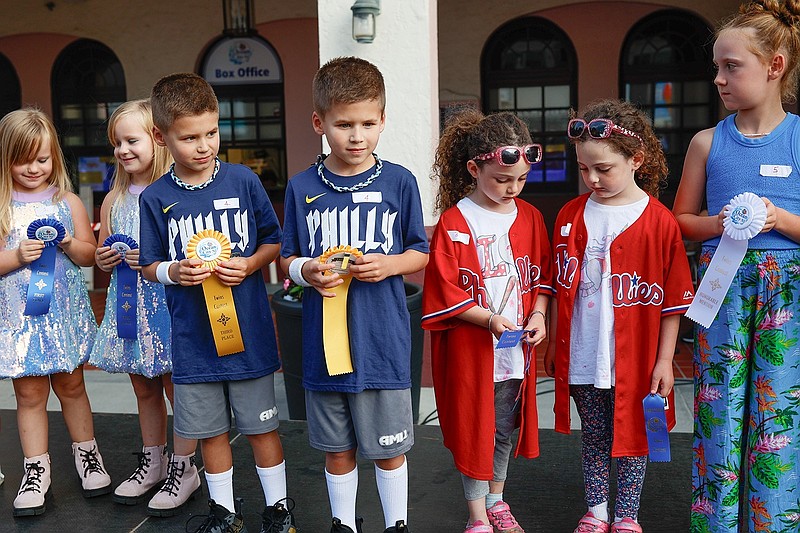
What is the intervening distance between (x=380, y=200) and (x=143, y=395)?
142cm

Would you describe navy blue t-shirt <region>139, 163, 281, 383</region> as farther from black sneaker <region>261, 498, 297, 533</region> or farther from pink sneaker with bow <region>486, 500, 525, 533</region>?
pink sneaker with bow <region>486, 500, 525, 533</region>

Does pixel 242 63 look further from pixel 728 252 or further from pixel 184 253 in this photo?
pixel 728 252

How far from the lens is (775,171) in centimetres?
256

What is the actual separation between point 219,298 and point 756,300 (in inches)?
68.2

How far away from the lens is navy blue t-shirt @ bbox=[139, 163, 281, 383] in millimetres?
2824

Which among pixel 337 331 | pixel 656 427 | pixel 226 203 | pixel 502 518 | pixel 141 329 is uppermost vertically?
pixel 226 203

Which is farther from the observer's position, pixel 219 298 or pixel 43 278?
pixel 43 278

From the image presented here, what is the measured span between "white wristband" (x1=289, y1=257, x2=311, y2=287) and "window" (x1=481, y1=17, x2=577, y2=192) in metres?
7.23

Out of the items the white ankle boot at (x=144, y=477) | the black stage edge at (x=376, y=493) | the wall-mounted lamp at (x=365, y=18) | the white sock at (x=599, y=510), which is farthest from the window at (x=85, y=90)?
the white sock at (x=599, y=510)

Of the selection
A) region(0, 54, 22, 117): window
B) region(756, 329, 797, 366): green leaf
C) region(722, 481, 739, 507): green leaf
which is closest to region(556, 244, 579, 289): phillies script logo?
region(756, 329, 797, 366): green leaf

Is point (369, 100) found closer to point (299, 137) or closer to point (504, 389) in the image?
point (504, 389)

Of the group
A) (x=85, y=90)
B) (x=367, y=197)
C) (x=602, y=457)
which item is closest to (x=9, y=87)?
(x=85, y=90)

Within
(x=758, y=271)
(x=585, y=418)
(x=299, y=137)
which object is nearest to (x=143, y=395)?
(x=585, y=418)

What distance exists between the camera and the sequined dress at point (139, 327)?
327 cm
